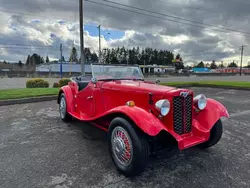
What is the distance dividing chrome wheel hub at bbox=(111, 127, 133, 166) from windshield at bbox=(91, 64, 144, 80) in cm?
160

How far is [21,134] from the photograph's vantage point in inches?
175

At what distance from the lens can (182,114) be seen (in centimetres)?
314

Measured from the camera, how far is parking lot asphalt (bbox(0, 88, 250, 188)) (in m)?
2.64

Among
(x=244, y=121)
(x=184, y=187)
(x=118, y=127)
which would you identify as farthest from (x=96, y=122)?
(x=244, y=121)

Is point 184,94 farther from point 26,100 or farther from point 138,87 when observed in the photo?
point 26,100

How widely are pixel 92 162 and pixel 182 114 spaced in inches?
63.1

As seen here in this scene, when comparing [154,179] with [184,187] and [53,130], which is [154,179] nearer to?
[184,187]

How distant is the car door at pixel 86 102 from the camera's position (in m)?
4.29

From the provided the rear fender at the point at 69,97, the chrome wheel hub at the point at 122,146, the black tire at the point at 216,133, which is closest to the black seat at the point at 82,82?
the rear fender at the point at 69,97

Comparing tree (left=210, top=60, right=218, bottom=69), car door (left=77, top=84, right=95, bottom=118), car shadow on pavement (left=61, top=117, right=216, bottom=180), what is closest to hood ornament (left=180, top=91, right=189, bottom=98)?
car shadow on pavement (left=61, top=117, right=216, bottom=180)

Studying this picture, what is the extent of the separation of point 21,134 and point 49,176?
2125mm

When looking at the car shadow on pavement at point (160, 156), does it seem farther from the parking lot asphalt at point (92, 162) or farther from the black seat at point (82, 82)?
the black seat at point (82, 82)

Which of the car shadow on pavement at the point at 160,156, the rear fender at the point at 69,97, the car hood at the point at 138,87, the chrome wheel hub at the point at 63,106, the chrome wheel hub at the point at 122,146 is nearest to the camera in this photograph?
the chrome wheel hub at the point at 122,146

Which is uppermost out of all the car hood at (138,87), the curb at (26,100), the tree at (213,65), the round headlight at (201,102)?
the tree at (213,65)
